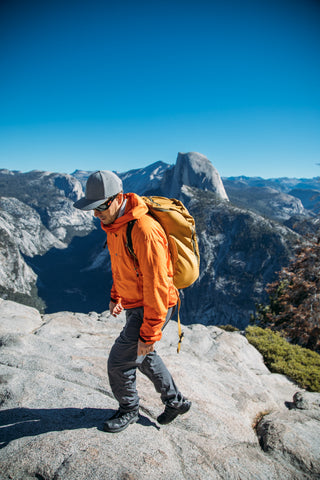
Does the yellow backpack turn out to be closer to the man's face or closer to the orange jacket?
the orange jacket

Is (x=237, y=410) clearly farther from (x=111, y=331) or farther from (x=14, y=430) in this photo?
(x=111, y=331)

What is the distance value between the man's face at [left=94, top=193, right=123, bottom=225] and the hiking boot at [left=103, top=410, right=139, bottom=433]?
268cm

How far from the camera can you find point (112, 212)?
3.09 metres

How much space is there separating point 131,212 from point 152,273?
75 cm

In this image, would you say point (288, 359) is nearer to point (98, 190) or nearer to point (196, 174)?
point (98, 190)

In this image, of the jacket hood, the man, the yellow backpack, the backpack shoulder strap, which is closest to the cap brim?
the man

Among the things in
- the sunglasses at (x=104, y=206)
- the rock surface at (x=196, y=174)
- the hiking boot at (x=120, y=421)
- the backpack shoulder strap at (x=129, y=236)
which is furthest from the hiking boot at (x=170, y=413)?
the rock surface at (x=196, y=174)

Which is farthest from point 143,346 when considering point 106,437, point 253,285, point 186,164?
point 186,164

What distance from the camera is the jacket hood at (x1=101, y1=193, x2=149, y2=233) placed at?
2.95m

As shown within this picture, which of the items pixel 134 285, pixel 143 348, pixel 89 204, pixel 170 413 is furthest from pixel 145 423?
pixel 89 204

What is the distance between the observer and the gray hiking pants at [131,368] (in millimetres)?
3197

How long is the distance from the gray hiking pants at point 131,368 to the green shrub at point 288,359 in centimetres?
541

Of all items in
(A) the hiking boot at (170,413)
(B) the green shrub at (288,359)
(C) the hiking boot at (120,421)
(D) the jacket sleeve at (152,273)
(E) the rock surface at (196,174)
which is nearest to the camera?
(D) the jacket sleeve at (152,273)

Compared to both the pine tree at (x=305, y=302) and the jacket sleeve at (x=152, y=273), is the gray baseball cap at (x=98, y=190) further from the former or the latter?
the pine tree at (x=305, y=302)
